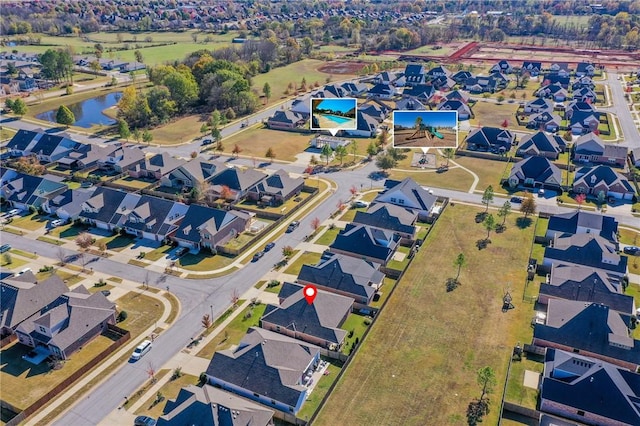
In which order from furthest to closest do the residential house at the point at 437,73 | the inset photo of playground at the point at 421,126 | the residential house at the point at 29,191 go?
the residential house at the point at 437,73 → the residential house at the point at 29,191 → the inset photo of playground at the point at 421,126

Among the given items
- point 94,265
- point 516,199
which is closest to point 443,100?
point 516,199

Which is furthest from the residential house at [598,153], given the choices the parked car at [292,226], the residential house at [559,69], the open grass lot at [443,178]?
the residential house at [559,69]

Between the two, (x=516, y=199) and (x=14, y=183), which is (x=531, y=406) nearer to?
(x=516, y=199)

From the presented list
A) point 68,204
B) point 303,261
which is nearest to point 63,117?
point 68,204

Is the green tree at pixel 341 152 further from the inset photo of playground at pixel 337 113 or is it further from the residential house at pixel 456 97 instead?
the residential house at pixel 456 97

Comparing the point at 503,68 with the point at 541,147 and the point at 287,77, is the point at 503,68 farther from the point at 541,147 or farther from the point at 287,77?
the point at 541,147

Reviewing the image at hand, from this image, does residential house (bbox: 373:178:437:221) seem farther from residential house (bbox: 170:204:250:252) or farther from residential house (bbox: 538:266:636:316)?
residential house (bbox: 170:204:250:252)

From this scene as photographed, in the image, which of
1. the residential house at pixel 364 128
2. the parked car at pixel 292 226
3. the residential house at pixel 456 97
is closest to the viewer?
the parked car at pixel 292 226
